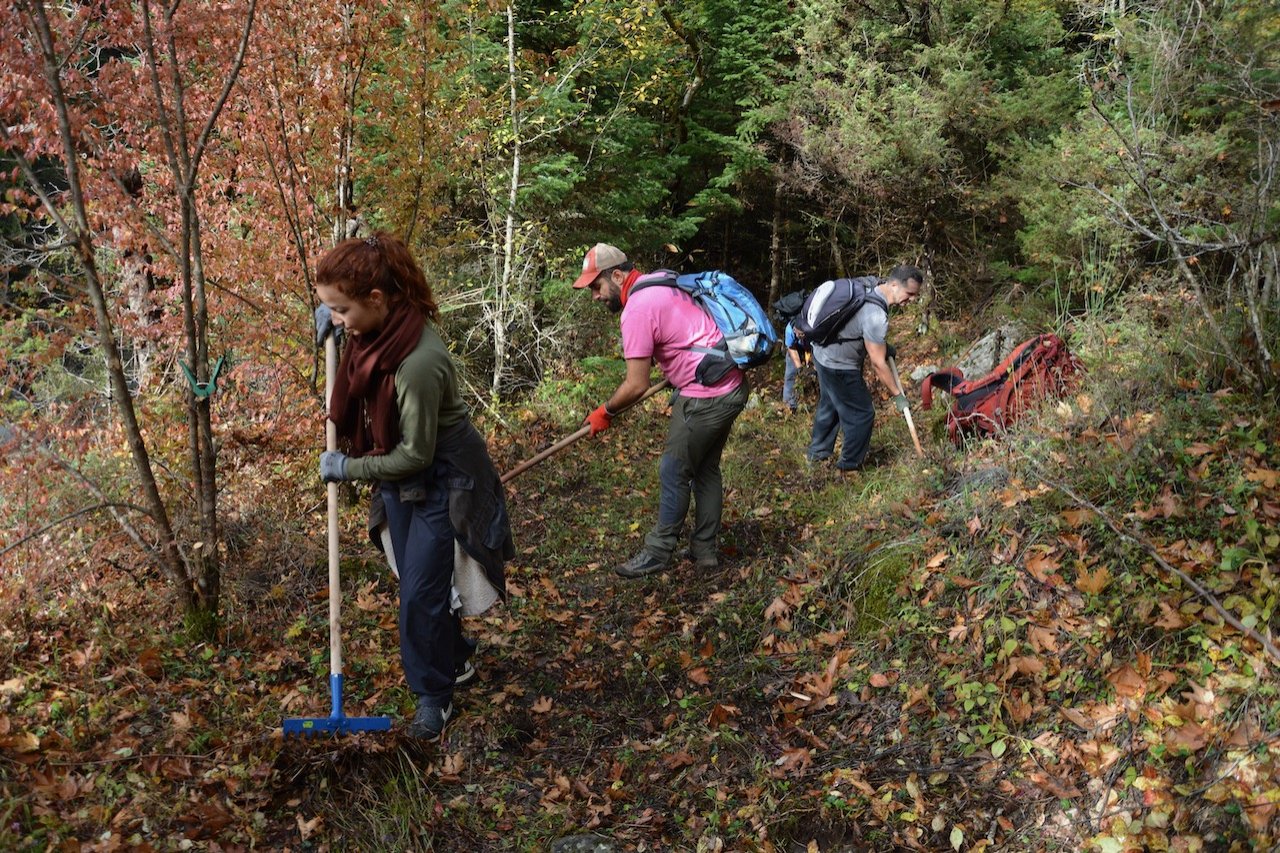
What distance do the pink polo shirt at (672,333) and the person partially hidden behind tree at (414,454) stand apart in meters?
1.47

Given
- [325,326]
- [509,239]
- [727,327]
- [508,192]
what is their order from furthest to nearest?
[508,192] < [509,239] < [727,327] < [325,326]

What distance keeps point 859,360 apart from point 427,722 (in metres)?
4.72

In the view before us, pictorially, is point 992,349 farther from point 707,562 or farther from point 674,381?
point 674,381

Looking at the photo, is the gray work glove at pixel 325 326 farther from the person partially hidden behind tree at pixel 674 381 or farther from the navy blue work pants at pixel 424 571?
the person partially hidden behind tree at pixel 674 381

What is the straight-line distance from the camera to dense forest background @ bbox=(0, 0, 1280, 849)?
4410 mm

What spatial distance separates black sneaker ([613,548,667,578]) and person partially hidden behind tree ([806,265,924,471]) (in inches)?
92.5

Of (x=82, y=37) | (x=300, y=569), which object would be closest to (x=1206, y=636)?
(x=300, y=569)

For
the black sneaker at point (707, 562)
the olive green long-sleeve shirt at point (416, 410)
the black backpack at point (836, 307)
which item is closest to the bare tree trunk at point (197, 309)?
the olive green long-sleeve shirt at point (416, 410)

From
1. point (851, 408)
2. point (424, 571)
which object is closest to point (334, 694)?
point (424, 571)

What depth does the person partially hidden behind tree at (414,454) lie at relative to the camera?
3619mm

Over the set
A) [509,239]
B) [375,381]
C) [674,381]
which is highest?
[509,239]

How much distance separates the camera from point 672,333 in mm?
5281

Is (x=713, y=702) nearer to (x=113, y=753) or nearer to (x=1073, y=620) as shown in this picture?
(x=1073, y=620)

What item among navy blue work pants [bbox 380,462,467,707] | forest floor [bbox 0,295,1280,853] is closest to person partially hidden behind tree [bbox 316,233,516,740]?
navy blue work pants [bbox 380,462,467,707]
